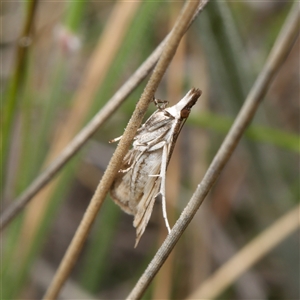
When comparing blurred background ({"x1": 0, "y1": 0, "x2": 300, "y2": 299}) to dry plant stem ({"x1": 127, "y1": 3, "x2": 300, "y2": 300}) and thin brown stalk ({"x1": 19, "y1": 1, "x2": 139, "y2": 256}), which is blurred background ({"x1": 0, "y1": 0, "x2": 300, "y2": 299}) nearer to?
thin brown stalk ({"x1": 19, "y1": 1, "x2": 139, "y2": 256})

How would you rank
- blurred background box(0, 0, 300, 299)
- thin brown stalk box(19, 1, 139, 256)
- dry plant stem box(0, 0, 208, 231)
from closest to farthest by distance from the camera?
dry plant stem box(0, 0, 208, 231)
blurred background box(0, 0, 300, 299)
thin brown stalk box(19, 1, 139, 256)

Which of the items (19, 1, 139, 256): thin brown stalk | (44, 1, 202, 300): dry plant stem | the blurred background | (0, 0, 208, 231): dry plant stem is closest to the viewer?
(44, 1, 202, 300): dry plant stem

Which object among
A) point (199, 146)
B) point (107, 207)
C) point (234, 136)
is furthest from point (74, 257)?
point (199, 146)

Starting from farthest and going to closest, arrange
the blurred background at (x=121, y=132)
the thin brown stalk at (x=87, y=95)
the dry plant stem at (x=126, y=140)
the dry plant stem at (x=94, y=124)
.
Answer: the thin brown stalk at (x=87, y=95) < the blurred background at (x=121, y=132) < the dry plant stem at (x=94, y=124) < the dry plant stem at (x=126, y=140)

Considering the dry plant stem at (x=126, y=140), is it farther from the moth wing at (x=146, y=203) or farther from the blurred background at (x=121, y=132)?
the blurred background at (x=121, y=132)

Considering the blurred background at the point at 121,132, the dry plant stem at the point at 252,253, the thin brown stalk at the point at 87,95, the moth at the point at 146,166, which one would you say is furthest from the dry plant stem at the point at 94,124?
Answer: the dry plant stem at the point at 252,253

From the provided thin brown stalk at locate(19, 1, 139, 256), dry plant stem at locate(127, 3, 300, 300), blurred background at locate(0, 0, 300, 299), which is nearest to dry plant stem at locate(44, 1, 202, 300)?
dry plant stem at locate(127, 3, 300, 300)

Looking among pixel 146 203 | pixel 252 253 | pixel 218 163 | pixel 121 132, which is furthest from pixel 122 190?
pixel 121 132
